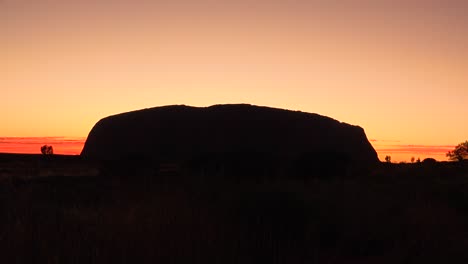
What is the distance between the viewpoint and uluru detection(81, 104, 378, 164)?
3681 cm

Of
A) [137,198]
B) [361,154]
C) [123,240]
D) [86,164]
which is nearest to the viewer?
[123,240]

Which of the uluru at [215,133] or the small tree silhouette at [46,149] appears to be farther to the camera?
the small tree silhouette at [46,149]

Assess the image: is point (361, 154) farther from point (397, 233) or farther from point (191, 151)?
point (397, 233)

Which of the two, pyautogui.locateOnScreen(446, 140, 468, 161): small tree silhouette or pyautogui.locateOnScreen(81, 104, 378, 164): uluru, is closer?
pyautogui.locateOnScreen(81, 104, 378, 164): uluru

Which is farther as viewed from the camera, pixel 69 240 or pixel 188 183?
pixel 188 183

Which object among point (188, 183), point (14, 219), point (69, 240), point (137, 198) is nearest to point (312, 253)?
point (69, 240)

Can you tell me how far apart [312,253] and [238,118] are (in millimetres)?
33975

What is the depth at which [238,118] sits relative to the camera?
38.7 metres

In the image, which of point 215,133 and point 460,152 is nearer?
point 215,133

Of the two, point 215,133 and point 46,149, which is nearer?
point 215,133

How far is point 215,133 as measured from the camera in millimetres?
37594

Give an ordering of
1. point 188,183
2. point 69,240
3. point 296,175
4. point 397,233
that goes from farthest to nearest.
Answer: point 296,175 → point 188,183 → point 397,233 → point 69,240

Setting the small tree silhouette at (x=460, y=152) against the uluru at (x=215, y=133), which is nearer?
the uluru at (x=215, y=133)

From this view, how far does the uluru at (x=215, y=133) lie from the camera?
1449 inches
